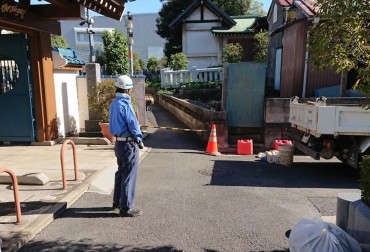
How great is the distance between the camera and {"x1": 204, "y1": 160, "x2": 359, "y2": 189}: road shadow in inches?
240

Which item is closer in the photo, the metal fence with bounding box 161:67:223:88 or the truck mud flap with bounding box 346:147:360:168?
the truck mud flap with bounding box 346:147:360:168

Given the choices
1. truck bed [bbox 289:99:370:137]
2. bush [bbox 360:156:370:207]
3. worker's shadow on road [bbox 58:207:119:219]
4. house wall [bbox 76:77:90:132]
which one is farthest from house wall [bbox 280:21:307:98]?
worker's shadow on road [bbox 58:207:119:219]

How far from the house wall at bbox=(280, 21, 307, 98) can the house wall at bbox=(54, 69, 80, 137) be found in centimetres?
712

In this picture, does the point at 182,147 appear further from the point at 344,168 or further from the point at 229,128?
the point at 344,168

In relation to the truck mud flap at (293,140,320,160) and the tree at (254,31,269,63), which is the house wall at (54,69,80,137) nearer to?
the truck mud flap at (293,140,320,160)

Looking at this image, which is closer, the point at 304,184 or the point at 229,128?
the point at 304,184

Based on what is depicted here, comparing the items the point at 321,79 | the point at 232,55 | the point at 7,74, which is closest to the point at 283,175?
the point at 321,79

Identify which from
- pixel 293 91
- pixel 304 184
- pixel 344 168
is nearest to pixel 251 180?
pixel 304 184

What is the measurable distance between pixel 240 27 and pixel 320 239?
74.1 feet

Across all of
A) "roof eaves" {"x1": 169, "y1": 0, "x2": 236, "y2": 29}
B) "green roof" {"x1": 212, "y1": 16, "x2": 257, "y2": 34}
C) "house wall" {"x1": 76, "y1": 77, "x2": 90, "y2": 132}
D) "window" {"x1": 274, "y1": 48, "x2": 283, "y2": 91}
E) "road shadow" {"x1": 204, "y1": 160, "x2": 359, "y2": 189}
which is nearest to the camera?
"road shadow" {"x1": 204, "y1": 160, "x2": 359, "y2": 189}

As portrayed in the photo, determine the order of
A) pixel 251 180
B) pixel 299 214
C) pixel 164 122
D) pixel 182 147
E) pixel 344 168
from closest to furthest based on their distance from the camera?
1. pixel 299 214
2. pixel 251 180
3. pixel 344 168
4. pixel 182 147
5. pixel 164 122

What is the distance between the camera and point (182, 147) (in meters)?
9.31

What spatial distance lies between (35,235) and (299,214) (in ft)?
11.7

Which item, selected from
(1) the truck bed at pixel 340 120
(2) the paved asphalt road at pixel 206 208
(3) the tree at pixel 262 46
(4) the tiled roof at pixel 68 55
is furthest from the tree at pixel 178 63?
(1) the truck bed at pixel 340 120
